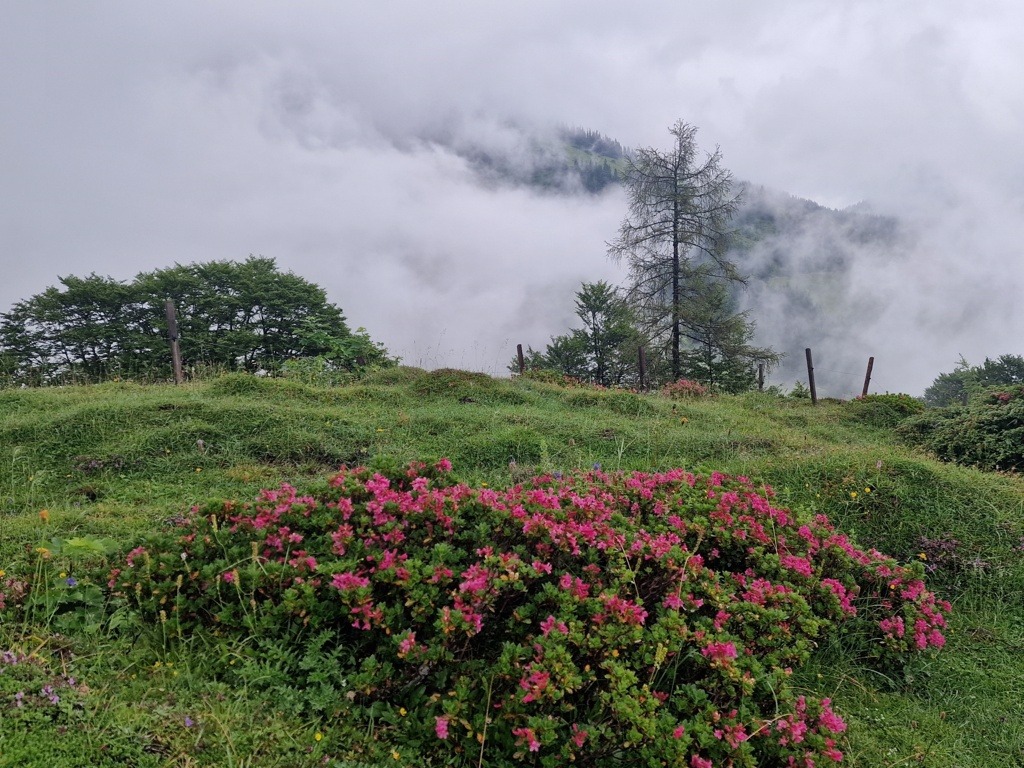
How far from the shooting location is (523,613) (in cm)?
212

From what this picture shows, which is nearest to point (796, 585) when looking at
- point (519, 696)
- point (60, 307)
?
point (519, 696)

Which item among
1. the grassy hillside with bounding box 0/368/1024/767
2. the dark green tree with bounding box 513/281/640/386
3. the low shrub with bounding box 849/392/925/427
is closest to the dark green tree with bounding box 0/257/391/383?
the dark green tree with bounding box 513/281/640/386

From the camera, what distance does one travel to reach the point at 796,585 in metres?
2.78

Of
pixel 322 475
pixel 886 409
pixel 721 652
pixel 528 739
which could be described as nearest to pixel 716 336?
pixel 886 409

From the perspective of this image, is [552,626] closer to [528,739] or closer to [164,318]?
[528,739]

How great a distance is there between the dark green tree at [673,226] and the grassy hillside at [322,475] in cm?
1030

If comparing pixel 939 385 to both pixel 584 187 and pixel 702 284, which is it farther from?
pixel 584 187

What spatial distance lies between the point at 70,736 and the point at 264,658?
625 millimetres

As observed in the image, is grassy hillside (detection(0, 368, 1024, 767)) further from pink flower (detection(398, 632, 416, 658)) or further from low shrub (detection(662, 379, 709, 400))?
low shrub (detection(662, 379, 709, 400))

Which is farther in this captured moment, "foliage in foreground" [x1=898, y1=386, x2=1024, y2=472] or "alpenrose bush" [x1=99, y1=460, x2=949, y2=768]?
"foliage in foreground" [x1=898, y1=386, x2=1024, y2=472]

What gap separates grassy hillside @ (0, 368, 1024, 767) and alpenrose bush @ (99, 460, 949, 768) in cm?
20

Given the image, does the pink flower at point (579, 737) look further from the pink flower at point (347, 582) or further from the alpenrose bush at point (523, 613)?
the pink flower at point (347, 582)

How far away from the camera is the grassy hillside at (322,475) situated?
1.81 meters

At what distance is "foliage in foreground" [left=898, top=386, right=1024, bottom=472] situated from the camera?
6.72m
